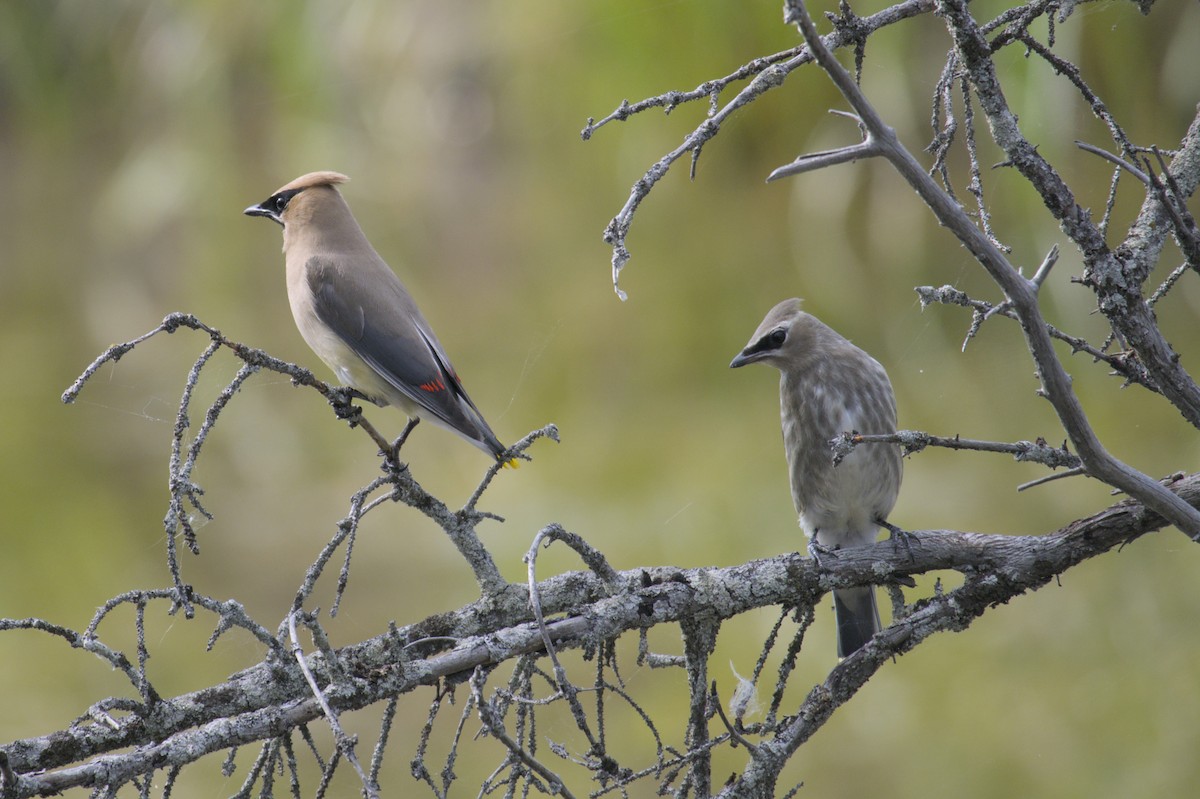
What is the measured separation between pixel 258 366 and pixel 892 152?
697 millimetres

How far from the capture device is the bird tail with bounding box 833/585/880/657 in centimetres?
222

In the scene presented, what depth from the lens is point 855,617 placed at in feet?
7.29

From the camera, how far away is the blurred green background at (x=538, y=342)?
404 centimetres

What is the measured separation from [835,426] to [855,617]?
1.20 feet

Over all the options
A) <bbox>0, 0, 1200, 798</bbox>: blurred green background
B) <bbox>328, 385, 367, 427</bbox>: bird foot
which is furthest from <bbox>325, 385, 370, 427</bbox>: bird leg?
<bbox>0, 0, 1200, 798</bbox>: blurred green background

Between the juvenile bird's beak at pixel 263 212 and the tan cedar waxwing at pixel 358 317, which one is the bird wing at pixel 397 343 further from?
the juvenile bird's beak at pixel 263 212

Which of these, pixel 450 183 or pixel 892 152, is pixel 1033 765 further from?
pixel 892 152

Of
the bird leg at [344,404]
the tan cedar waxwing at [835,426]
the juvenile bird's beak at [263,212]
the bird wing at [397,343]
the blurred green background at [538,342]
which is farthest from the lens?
the blurred green background at [538,342]

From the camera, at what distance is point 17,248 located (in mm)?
5457

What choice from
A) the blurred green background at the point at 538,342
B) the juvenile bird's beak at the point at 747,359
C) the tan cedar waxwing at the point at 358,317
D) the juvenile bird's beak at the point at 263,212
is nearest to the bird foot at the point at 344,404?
the tan cedar waxwing at the point at 358,317

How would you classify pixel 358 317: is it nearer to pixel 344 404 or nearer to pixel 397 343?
pixel 397 343

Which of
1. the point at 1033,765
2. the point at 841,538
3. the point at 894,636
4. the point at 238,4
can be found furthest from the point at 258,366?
the point at 238,4

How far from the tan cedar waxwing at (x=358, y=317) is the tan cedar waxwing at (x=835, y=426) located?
56cm

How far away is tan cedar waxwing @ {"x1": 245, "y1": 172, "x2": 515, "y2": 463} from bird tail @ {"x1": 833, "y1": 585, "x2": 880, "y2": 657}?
2.40 feet
